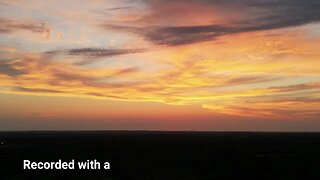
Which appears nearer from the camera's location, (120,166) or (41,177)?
(41,177)

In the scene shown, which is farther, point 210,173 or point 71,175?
point 210,173

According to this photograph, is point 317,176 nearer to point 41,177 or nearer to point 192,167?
point 192,167

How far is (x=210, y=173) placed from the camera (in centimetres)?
4959

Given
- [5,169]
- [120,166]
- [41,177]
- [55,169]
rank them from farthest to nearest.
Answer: [120,166], [5,169], [55,169], [41,177]

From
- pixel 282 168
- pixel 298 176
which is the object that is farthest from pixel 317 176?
pixel 282 168

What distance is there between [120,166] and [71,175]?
12.3 metres

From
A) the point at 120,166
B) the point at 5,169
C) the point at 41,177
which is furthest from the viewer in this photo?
the point at 120,166

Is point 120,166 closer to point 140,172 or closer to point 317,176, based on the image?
point 140,172

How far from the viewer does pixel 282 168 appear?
54.2 metres

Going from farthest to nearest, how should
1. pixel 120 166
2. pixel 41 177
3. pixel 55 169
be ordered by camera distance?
1. pixel 120 166
2. pixel 55 169
3. pixel 41 177

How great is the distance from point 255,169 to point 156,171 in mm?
11701

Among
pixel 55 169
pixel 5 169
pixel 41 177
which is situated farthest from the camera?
pixel 5 169

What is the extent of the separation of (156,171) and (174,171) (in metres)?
2.06

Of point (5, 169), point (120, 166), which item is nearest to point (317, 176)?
point (120, 166)
